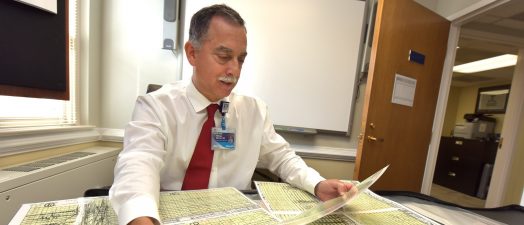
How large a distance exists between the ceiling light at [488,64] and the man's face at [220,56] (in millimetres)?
4783

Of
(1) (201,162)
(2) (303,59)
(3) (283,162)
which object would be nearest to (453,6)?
(2) (303,59)

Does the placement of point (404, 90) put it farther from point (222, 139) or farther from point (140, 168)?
point (140, 168)

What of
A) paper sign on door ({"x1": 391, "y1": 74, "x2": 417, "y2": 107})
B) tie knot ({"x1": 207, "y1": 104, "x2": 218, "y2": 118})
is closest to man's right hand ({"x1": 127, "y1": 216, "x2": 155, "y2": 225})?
tie knot ({"x1": 207, "y1": 104, "x2": 218, "y2": 118})

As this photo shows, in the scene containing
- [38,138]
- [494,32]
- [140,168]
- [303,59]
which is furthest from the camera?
[494,32]

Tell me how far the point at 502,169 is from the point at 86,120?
4.13 m

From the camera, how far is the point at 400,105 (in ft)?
6.05

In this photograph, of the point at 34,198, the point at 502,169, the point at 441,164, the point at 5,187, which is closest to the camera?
the point at 5,187

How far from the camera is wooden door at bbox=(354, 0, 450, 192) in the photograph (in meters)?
1.65

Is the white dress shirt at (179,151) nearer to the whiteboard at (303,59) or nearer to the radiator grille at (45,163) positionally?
the radiator grille at (45,163)

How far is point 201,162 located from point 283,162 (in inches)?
12.7

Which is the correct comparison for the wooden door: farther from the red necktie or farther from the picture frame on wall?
the picture frame on wall

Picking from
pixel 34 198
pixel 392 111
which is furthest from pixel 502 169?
pixel 34 198

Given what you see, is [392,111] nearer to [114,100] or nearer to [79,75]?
[114,100]

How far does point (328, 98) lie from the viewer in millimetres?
2059
